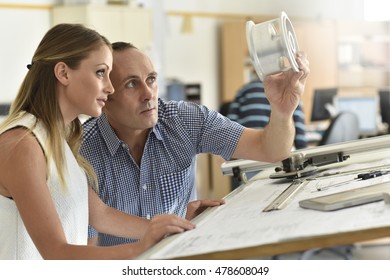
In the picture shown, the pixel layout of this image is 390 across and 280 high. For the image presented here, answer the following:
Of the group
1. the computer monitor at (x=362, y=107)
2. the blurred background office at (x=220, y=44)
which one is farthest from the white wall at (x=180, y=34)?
the computer monitor at (x=362, y=107)

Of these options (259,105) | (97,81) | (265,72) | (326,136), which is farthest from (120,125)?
(326,136)

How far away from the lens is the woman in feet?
5.05

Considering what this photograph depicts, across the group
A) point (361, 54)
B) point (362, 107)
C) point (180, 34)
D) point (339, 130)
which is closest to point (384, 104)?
point (362, 107)

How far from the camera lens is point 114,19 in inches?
302

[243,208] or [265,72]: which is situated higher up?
[265,72]

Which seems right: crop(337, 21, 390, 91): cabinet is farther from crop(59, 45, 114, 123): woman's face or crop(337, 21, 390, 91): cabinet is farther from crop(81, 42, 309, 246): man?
crop(59, 45, 114, 123): woman's face

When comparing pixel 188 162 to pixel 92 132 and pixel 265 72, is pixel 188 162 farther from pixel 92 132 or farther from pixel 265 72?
pixel 265 72

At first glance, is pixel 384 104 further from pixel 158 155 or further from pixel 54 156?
pixel 54 156

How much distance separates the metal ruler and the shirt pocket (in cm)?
42

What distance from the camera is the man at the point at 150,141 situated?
2.12 meters

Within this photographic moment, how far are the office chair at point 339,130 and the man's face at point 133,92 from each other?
7.88 feet
